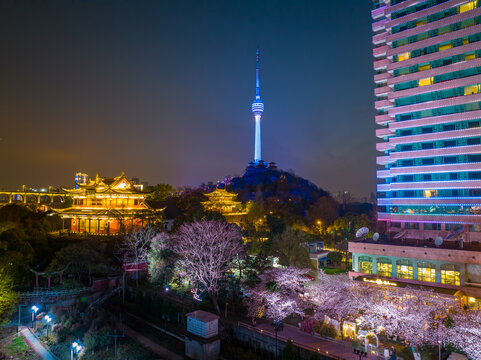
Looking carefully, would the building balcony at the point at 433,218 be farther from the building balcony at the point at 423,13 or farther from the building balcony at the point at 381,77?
the building balcony at the point at 423,13

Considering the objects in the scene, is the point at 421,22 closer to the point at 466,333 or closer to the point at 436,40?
the point at 436,40

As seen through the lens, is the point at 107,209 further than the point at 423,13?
Yes

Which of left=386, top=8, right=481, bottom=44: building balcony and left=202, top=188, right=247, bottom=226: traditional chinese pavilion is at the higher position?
left=386, top=8, right=481, bottom=44: building balcony

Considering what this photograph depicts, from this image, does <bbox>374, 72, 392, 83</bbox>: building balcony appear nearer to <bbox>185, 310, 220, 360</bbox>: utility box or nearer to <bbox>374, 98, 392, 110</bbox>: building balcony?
<bbox>374, 98, 392, 110</bbox>: building balcony

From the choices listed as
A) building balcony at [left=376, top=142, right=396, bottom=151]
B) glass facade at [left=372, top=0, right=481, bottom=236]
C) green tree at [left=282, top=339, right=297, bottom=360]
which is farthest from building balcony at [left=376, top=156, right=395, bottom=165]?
green tree at [left=282, top=339, right=297, bottom=360]

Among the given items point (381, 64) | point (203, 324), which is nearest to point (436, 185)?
point (381, 64)
